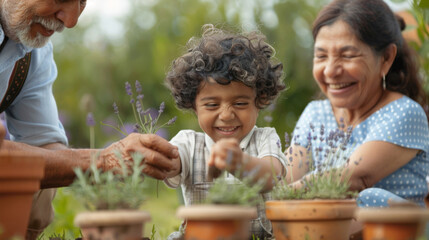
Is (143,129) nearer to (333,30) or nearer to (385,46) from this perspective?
(333,30)

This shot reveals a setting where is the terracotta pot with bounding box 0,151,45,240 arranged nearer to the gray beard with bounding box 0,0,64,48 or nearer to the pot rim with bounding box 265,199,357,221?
the pot rim with bounding box 265,199,357,221

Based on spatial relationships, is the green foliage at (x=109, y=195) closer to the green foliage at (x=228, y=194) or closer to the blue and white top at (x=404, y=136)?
the green foliage at (x=228, y=194)

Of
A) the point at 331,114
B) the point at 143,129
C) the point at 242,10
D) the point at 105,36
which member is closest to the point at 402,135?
the point at 331,114

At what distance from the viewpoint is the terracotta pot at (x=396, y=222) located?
1782mm

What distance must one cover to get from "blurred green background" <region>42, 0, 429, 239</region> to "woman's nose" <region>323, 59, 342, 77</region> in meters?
3.80

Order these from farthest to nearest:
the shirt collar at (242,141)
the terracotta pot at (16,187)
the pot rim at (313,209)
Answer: the shirt collar at (242,141) → the pot rim at (313,209) → the terracotta pot at (16,187)

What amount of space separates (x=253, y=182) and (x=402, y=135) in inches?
58.0

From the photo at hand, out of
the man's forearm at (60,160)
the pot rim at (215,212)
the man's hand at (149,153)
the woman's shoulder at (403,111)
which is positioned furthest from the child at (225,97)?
the woman's shoulder at (403,111)

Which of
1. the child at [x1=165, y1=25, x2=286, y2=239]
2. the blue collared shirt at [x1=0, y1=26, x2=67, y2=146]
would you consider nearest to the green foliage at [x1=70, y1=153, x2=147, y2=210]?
the child at [x1=165, y1=25, x2=286, y2=239]

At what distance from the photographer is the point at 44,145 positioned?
3.80 metres

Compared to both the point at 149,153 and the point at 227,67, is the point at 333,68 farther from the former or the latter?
the point at 149,153

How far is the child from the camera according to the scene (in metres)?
2.88

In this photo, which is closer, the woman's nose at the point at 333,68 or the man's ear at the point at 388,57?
the woman's nose at the point at 333,68

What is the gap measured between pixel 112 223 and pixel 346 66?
237cm
